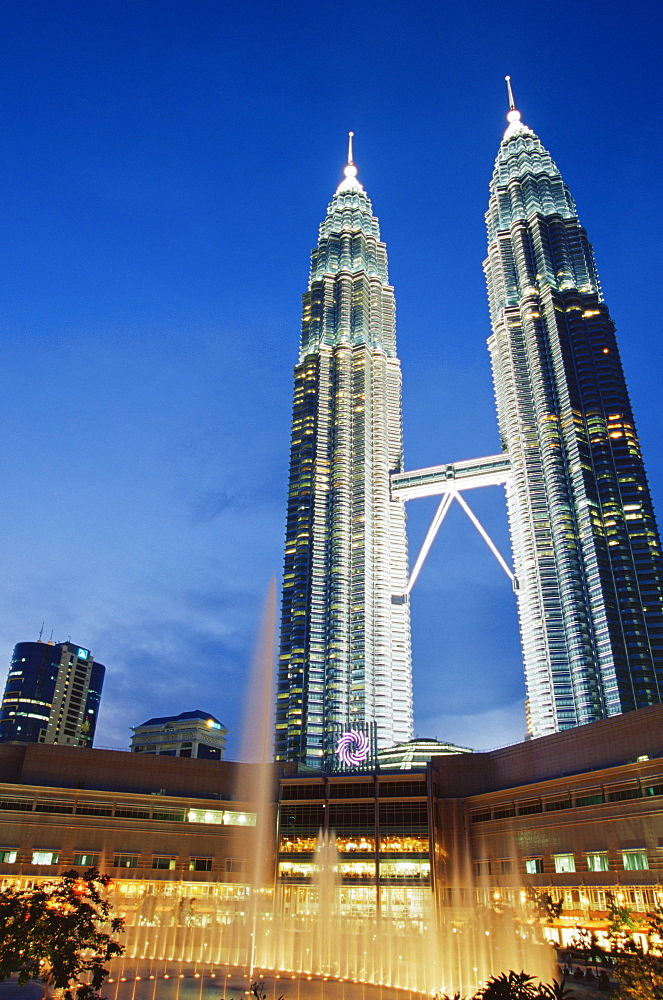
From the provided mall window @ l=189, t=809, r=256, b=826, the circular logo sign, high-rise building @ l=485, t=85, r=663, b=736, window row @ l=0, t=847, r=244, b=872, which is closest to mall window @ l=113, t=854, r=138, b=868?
window row @ l=0, t=847, r=244, b=872

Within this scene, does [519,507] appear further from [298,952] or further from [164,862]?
[298,952]

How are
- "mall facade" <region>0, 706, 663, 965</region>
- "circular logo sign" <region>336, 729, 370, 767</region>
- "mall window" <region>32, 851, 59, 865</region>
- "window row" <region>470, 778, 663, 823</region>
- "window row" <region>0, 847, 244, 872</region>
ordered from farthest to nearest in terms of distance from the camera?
1. "circular logo sign" <region>336, 729, 370, 767</region>
2. "mall window" <region>32, 851, 59, 865</region>
3. "window row" <region>0, 847, 244, 872</region>
4. "mall facade" <region>0, 706, 663, 965</region>
5. "window row" <region>470, 778, 663, 823</region>

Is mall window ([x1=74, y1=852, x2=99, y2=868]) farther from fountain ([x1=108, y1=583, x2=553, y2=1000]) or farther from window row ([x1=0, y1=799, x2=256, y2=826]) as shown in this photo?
fountain ([x1=108, y1=583, x2=553, y2=1000])

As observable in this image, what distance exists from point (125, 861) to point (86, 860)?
4340mm

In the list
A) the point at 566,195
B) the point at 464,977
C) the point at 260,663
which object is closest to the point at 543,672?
the point at 260,663

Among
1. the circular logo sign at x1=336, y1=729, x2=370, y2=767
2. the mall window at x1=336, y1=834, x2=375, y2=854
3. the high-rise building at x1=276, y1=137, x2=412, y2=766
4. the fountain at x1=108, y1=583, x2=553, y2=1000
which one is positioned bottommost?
the fountain at x1=108, y1=583, x2=553, y2=1000

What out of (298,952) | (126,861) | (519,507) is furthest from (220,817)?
(519,507)

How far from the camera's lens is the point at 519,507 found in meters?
162

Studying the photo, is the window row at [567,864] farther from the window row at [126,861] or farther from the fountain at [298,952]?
the window row at [126,861]

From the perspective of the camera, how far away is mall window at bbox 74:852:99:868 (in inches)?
3223

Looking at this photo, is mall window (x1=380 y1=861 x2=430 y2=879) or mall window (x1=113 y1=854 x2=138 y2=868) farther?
mall window (x1=380 y1=861 x2=430 y2=879)

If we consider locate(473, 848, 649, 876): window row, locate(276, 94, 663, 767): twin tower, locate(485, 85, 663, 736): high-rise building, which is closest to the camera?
locate(473, 848, 649, 876): window row

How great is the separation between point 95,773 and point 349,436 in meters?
108

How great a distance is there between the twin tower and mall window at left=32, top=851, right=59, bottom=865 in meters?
57.6
